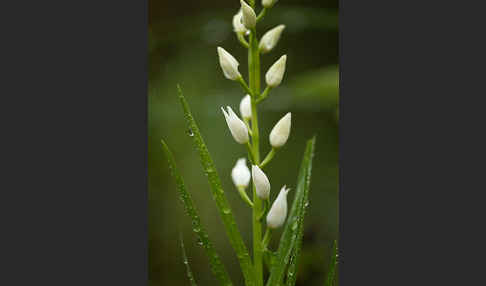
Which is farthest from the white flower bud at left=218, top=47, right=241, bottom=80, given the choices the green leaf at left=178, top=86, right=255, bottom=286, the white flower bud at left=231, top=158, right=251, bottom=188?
the white flower bud at left=231, top=158, right=251, bottom=188

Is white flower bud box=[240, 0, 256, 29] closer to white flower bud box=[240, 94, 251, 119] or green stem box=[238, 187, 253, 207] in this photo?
white flower bud box=[240, 94, 251, 119]

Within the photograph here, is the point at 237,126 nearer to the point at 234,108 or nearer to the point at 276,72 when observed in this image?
the point at 276,72

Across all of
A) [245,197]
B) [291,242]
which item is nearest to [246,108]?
[245,197]

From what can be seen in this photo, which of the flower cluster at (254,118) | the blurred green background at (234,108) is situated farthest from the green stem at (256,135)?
the blurred green background at (234,108)

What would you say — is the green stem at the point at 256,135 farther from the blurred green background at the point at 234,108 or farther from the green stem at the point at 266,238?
the blurred green background at the point at 234,108

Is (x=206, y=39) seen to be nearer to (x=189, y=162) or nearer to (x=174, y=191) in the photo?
(x=189, y=162)
